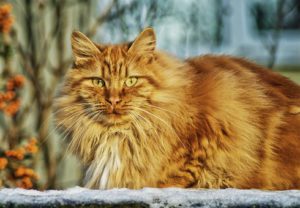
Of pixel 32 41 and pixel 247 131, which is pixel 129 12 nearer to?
pixel 32 41

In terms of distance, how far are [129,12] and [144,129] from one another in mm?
2979

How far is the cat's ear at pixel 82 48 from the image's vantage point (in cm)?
255

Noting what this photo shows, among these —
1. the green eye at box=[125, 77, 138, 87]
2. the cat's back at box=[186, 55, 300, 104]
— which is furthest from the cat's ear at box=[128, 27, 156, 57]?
the cat's back at box=[186, 55, 300, 104]

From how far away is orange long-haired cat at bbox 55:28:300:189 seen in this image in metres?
2.39

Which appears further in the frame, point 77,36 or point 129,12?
point 129,12

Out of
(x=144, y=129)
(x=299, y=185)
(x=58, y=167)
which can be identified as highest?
(x=144, y=129)

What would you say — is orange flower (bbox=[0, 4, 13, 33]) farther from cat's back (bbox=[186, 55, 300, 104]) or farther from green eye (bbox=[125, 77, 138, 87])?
green eye (bbox=[125, 77, 138, 87])

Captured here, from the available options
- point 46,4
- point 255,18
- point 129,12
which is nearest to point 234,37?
point 255,18

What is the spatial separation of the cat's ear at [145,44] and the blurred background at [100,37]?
2560mm

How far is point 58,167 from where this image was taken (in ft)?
17.4

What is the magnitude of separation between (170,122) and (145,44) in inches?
12.7

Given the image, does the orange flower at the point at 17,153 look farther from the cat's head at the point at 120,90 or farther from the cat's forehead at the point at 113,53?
the cat's forehead at the point at 113,53

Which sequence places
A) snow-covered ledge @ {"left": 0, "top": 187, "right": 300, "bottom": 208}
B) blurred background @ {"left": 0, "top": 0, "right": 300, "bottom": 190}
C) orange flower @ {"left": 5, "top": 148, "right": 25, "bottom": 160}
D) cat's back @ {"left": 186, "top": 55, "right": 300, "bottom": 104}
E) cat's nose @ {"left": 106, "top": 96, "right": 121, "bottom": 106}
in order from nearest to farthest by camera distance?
snow-covered ledge @ {"left": 0, "top": 187, "right": 300, "bottom": 208}
cat's nose @ {"left": 106, "top": 96, "right": 121, "bottom": 106}
cat's back @ {"left": 186, "top": 55, "right": 300, "bottom": 104}
orange flower @ {"left": 5, "top": 148, "right": 25, "bottom": 160}
blurred background @ {"left": 0, "top": 0, "right": 300, "bottom": 190}

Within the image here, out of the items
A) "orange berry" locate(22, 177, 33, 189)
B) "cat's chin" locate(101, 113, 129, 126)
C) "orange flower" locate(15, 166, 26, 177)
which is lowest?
"orange berry" locate(22, 177, 33, 189)
